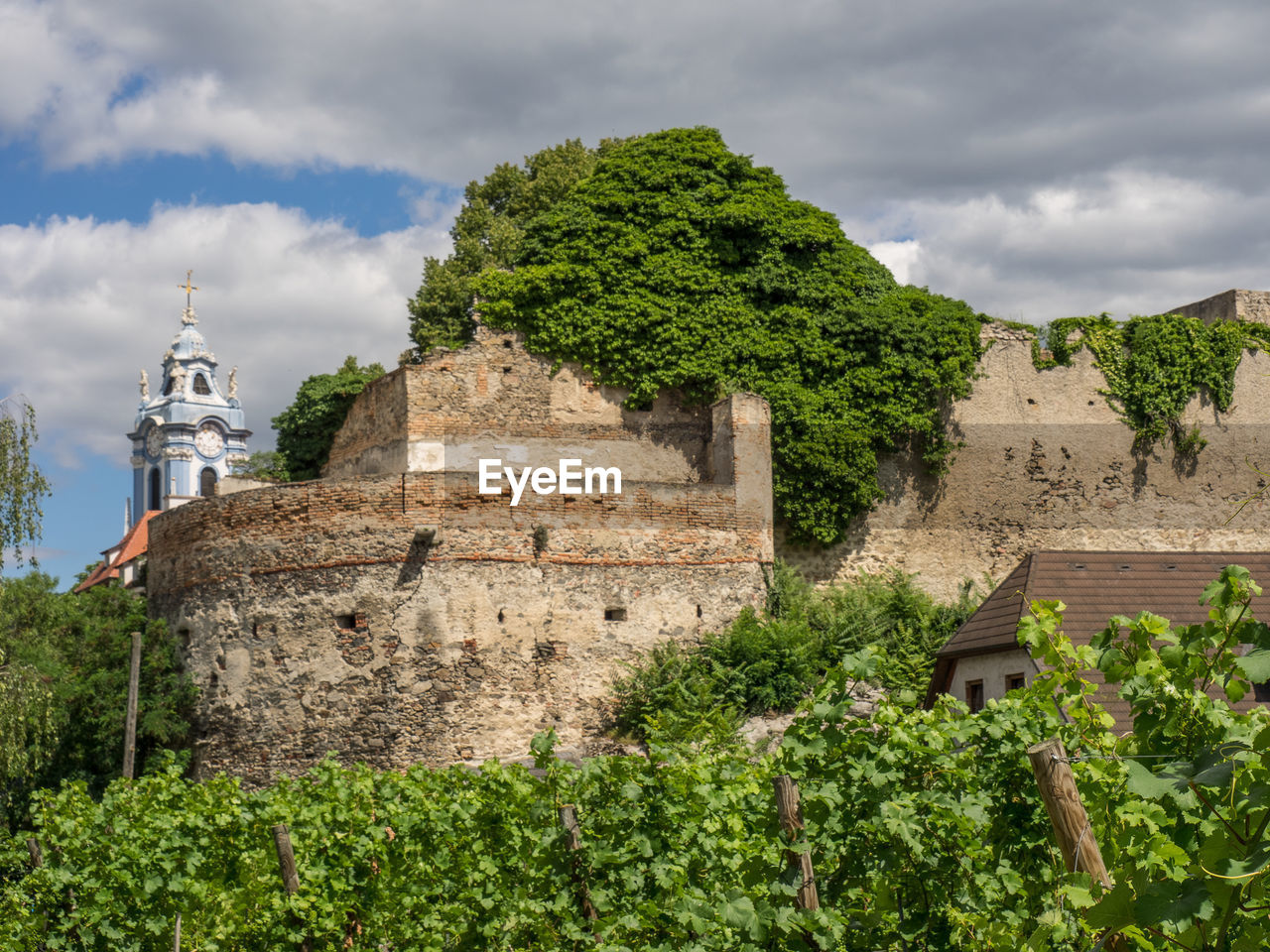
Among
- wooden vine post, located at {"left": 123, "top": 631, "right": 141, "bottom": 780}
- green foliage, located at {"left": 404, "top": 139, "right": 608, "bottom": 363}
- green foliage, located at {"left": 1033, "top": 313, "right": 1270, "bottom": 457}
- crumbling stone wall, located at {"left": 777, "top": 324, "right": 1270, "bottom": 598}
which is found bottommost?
wooden vine post, located at {"left": 123, "top": 631, "right": 141, "bottom": 780}

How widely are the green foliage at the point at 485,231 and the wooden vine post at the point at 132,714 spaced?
29.8 ft

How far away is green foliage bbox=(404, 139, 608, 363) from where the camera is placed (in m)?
27.8

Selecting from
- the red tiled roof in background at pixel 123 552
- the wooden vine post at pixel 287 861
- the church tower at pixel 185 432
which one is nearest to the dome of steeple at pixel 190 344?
the church tower at pixel 185 432

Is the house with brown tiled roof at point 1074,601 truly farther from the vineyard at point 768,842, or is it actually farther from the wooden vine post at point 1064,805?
the wooden vine post at point 1064,805

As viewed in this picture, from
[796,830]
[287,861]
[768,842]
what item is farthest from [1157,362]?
[796,830]

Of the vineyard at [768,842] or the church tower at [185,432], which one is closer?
the vineyard at [768,842]

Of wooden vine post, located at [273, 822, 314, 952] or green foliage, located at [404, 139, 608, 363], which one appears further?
green foliage, located at [404, 139, 608, 363]

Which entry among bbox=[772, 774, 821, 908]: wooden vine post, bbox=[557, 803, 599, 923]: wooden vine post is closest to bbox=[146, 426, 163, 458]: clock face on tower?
bbox=[557, 803, 599, 923]: wooden vine post

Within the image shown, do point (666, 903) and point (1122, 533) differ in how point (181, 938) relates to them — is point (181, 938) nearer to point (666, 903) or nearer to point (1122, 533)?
point (666, 903)

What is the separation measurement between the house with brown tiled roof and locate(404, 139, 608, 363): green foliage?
44.8ft

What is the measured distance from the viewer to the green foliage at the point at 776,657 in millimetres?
17578

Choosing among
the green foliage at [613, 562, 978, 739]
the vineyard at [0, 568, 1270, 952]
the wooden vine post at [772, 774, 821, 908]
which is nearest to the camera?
the vineyard at [0, 568, 1270, 952]

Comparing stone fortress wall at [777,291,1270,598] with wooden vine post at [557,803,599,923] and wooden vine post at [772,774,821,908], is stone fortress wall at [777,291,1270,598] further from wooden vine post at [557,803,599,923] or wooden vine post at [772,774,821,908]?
wooden vine post at [772,774,821,908]

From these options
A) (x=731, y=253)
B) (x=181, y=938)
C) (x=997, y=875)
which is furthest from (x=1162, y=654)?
(x=731, y=253)
